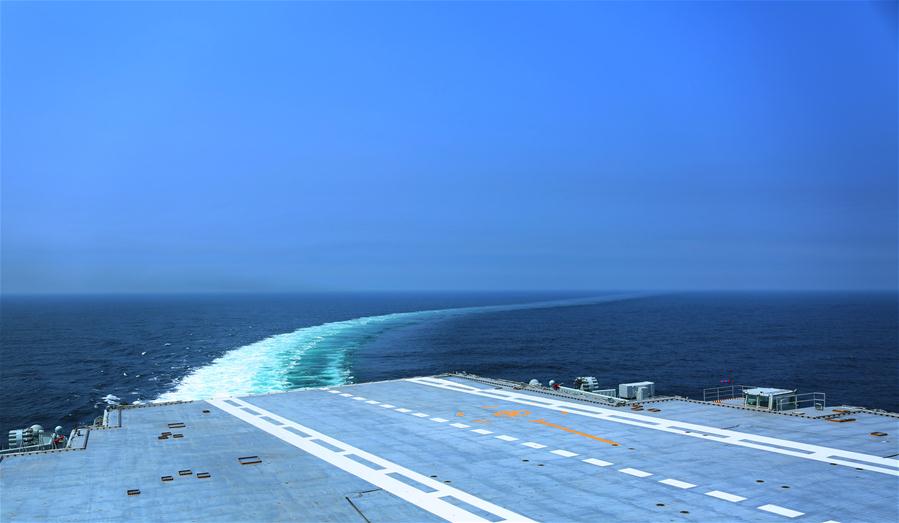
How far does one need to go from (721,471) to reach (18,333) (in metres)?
180

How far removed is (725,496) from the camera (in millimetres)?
21609

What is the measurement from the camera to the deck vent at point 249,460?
27.3 metres

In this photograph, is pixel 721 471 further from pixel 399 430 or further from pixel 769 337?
pixel 769 337

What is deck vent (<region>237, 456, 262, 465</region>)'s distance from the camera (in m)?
27.3

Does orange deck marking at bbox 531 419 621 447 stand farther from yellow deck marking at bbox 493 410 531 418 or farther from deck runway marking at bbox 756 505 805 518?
deck runway marking at bbox 756 505 805 518

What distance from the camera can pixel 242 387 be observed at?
6744 centimetres

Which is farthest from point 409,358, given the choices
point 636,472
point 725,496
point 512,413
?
point 725,496

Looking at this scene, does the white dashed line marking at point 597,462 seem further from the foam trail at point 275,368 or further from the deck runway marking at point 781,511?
the foam trail at point 275,368

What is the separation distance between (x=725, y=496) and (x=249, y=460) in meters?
20.1

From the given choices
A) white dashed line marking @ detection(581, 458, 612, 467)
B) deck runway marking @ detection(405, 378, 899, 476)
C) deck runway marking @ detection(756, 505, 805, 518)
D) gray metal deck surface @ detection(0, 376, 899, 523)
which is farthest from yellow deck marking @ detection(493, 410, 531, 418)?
deck runway marking @ detection(756, 505, 805, 518)

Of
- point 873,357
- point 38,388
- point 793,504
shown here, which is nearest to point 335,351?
point 38,388

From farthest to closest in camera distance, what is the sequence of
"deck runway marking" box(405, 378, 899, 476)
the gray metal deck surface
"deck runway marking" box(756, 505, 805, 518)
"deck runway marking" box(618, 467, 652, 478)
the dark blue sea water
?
the dark blue sea water
"deck runway marking" box(405, 378, 899, 476)
"deck runway marking" box(618, 467, 652, 478)
the gray metal deck surface
"deck runway marking" box(756, 505, 805, 518)

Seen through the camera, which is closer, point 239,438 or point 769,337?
point 239,438

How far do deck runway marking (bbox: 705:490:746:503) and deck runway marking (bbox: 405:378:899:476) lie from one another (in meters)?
7.02
